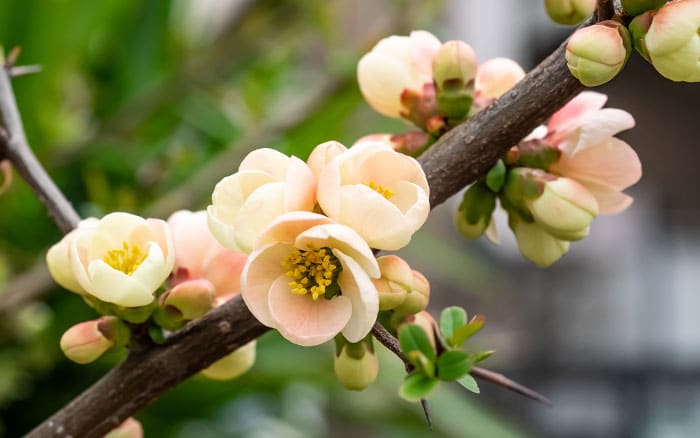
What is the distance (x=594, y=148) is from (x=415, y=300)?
0.10 m

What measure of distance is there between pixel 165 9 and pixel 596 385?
153 centimetres

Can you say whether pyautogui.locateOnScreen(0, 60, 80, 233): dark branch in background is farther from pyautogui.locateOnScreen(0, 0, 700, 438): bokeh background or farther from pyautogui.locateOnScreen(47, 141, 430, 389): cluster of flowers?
pyautogui.locateOnScreen(0, 0, 700, 438): bokeh background

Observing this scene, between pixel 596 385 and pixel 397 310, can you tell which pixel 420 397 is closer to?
pixel 397 310

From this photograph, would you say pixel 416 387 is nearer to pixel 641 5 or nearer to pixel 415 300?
pixel 415 300

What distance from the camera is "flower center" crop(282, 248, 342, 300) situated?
0.92 feet

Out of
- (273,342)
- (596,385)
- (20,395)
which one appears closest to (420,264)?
(596,385)

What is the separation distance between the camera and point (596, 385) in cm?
241

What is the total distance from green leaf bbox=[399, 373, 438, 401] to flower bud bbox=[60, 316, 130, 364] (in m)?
0.11

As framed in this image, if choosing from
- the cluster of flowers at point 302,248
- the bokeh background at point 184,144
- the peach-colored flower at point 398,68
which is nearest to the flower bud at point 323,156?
the cluster of flowers at point 302,248

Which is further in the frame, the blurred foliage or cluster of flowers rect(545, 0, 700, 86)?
the blurred foliage

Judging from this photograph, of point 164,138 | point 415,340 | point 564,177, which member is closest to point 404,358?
point 415,340

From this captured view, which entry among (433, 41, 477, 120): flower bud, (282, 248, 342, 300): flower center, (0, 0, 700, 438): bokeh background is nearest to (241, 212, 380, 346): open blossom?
(282, 248, 342, 300): flower center

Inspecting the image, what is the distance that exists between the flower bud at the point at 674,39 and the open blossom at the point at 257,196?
0.11 m

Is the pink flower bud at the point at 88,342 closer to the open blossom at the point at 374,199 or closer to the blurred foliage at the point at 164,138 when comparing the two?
the open blossom at the point at 374,199
